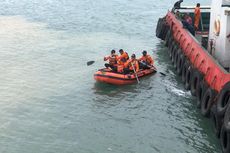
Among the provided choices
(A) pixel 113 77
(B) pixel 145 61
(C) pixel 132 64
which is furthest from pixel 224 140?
(B) pixel 145 61

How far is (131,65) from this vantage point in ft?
67.8

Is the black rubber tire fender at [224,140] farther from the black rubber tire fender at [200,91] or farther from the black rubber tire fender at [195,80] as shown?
→ the black rubber tire fender at [195,80]

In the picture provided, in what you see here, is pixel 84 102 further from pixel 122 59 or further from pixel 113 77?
pixel 122 59

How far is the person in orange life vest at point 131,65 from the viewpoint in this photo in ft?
67.1

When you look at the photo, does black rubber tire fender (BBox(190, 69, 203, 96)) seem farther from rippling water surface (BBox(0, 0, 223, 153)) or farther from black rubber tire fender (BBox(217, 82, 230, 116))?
black rubber tire fender (BBox(217, 82, 230, 116))

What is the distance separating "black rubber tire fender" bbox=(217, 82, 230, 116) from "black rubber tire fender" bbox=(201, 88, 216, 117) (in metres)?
0.99

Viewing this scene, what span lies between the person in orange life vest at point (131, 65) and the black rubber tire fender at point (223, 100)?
7204 millimetres

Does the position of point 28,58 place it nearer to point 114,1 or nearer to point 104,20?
point 104,20

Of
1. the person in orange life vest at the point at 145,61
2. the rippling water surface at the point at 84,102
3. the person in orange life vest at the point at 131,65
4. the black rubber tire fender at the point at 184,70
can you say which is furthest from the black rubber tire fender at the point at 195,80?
the person in orange life vest at the point at 145,61

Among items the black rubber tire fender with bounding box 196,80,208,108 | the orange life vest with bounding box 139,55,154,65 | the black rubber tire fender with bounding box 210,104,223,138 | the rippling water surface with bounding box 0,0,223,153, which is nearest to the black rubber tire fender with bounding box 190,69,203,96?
the black rubber tire fender with bounding box 196,80,208,108

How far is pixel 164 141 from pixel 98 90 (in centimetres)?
578

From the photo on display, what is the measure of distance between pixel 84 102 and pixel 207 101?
553cm

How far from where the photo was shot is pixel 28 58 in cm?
2489

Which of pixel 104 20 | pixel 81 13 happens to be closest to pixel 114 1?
pixel 81 13
